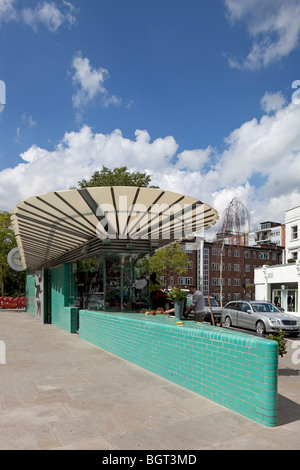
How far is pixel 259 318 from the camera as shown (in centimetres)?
1482

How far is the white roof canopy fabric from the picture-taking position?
279 inches

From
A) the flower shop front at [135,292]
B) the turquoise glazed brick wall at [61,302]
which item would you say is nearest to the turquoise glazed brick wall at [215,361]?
the flower shop front at [135,292]

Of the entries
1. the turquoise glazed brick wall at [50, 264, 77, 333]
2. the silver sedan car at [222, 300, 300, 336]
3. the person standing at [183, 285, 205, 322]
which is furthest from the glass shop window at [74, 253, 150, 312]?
the silver sedan car at [222, 300, 300, 336]

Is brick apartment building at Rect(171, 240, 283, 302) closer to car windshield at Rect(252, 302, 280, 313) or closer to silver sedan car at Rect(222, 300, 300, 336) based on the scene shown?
silver sedan car at Rect(222, 300, 300, 336)

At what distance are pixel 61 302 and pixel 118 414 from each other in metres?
10.8

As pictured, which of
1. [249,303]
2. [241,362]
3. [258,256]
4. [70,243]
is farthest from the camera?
[258,256]

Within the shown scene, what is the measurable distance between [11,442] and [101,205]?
4748 mm

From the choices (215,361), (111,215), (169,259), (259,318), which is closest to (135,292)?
(111,215)

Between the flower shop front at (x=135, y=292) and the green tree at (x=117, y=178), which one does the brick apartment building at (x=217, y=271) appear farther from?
the flower shop front at (x=135, y=292)

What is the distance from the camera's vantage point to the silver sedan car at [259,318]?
47.0 feet

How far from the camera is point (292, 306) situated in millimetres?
28250

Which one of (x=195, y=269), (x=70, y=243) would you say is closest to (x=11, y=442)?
(x=70, y=243)

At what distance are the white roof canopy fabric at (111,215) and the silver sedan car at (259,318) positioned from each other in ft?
18.4

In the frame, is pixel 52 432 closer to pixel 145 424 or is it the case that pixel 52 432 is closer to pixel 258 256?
pixel 145 424
